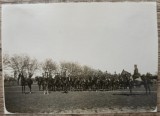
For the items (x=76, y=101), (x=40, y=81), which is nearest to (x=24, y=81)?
(x=40, y=81)

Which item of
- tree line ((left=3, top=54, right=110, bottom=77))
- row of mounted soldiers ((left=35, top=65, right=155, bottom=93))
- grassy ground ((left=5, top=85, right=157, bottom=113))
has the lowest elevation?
grassy ground ((left=5, top=85, right=157, bottom=113))

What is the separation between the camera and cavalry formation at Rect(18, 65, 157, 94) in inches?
43.8

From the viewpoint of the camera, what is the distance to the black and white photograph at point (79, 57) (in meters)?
1.10

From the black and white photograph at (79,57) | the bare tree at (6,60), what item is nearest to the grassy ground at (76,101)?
the black and white photograph at (79,57)

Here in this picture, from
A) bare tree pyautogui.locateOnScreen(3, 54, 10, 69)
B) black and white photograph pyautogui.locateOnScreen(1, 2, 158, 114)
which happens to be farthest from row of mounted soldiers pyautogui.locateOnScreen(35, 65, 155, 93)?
bare tree pyautogui.locateOnScreen(3, 54, 10, 69)

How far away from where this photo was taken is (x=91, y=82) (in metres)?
1.12

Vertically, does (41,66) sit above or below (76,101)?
above

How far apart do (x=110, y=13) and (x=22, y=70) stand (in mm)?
442

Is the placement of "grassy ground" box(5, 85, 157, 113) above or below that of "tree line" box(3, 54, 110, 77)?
below

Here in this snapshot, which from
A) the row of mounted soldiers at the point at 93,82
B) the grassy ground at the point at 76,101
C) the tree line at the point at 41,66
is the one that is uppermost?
the tree line at the point at 41,66

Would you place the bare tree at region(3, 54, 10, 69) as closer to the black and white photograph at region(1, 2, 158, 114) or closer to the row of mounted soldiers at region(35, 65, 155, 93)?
the black and white photograph at region(1, 2, 158, 114)

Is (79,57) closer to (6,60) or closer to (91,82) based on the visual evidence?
(91,82)

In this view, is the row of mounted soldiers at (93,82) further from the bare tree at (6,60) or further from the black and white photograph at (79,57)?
the bare tree at (6,60)

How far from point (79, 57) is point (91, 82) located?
0.12 meters
